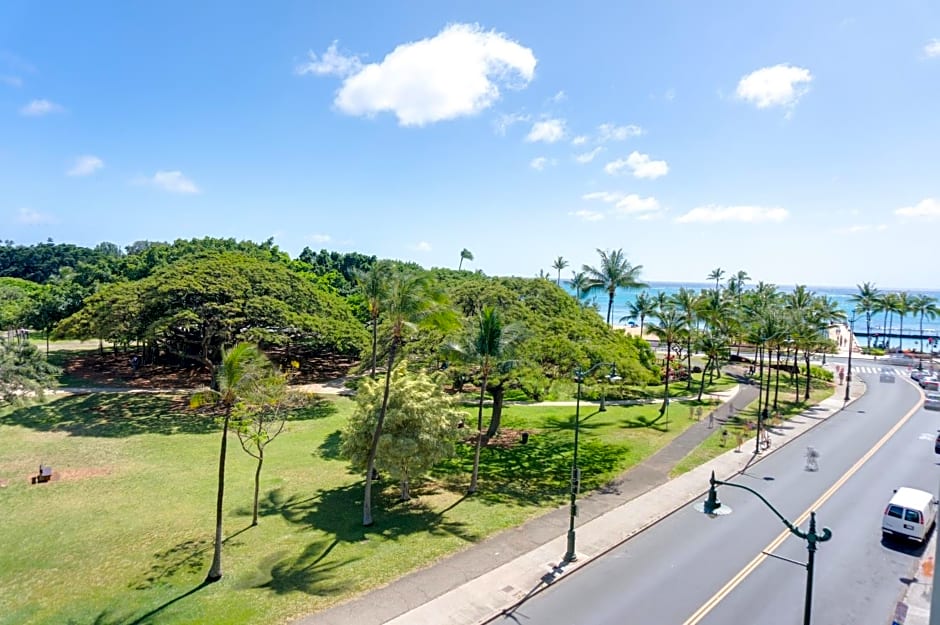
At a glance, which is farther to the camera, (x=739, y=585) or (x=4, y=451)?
(x=4, y=451)

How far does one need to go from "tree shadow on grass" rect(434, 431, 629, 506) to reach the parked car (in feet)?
103

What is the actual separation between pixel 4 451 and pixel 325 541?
854 inches

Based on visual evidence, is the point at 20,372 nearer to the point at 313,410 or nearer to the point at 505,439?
the point at 313,410

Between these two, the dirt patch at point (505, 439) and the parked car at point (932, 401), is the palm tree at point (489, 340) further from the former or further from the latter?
the parked car at point (932, 401)

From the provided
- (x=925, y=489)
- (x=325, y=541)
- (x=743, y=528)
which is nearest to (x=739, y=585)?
(x=743, y=528)

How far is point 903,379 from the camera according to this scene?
5909 cm

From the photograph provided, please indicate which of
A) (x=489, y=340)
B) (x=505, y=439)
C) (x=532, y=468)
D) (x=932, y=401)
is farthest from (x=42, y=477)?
(x=932, y=401)

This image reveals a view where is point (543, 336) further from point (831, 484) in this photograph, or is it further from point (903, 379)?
point (903, 379)

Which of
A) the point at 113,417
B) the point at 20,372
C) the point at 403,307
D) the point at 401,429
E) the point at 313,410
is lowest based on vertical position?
the point at 113,417

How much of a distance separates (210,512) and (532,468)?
612 inches

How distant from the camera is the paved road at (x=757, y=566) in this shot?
604 inches

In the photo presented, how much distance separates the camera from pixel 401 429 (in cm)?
2209

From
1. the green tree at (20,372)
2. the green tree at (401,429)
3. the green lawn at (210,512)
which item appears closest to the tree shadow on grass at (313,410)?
the green lawn at (210,512)

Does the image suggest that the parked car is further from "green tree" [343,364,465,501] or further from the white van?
"green tree" [343,364,465,501]
